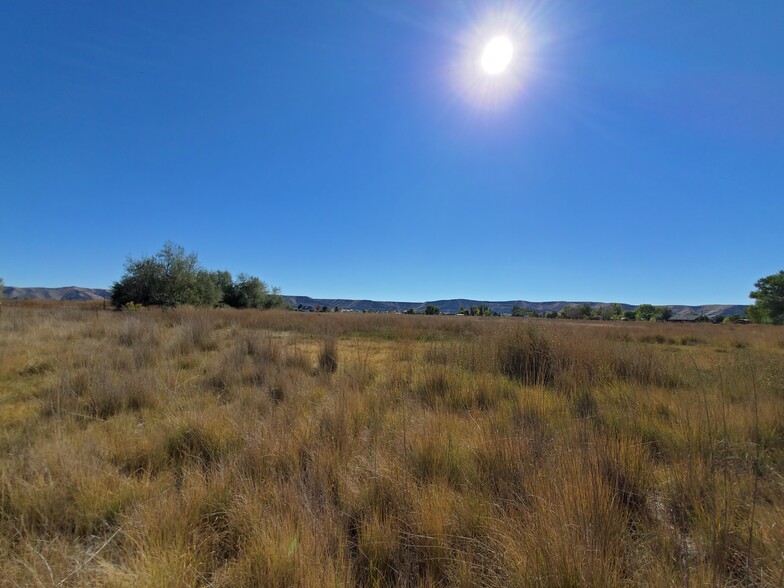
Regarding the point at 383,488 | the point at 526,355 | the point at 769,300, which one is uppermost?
the point at 769,300

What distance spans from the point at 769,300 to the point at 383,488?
63.0 meters

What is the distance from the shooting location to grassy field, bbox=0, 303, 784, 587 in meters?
1.35

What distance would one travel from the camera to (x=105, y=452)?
232 centimetres

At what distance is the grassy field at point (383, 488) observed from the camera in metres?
1.35

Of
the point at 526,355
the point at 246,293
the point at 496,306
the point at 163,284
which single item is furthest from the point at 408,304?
the point at 526,355

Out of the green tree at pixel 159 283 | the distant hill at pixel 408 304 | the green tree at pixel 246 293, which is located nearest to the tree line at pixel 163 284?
the green tree at pixel 159 283

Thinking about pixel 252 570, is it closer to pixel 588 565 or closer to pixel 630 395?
pixel 588 565

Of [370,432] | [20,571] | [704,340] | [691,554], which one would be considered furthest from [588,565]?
[704,340]

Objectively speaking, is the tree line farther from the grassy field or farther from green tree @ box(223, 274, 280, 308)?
the grassy field

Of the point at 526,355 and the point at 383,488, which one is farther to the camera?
the point at 526,355

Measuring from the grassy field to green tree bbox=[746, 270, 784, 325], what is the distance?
57.0 meters

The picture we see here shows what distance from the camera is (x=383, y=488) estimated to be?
1909mm

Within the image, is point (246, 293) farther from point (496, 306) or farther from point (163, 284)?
point (496, 306)

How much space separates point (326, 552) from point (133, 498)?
4.35ft
